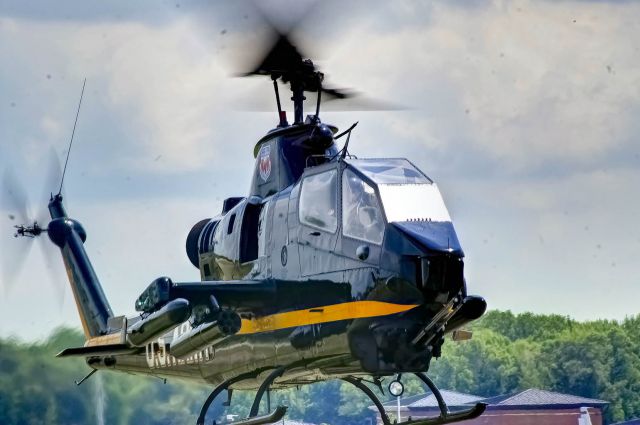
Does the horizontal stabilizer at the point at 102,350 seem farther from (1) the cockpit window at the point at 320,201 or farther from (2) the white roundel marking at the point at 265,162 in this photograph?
(1) the cockpit window at the point at 320,201

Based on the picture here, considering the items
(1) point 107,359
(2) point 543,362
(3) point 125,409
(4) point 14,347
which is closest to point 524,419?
(2) point 543,362

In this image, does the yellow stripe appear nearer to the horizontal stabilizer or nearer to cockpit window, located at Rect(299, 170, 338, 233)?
cockpit window, located at Rect(299, 170, 338, 233)

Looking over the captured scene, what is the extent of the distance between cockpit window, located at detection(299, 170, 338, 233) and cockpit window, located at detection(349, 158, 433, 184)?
0.42 m

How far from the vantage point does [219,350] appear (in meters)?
19.3

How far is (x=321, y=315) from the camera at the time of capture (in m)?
16.8

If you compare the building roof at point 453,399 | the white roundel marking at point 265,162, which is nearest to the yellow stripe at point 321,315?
the white roundel marking at point 265,162

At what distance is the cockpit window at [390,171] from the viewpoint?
650 inches

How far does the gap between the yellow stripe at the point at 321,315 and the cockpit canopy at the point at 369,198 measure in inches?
32.7

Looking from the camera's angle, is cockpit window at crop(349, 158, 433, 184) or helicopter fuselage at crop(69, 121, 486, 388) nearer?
helicopter fuselage at crop(69, 121, 486, 388)

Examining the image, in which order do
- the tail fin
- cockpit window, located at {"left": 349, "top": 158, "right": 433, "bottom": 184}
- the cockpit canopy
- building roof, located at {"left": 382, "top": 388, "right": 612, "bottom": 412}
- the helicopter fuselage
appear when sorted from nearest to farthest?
the helicopter fuselage → the cockpit canopy → cockpit window, located at {"left": 349, "top": 158, "right": 433, "bottom": 184} → the tail fin → building roof, located at {"left": 382, "top": 388, "right": 612, "bottom": 412}

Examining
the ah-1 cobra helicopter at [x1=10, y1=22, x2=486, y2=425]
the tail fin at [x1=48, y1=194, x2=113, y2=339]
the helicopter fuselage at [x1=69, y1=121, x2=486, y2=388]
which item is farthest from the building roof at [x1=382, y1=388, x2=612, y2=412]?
the helicopter fuselage at [x1=69, y1=121, x2=486, y2=388]

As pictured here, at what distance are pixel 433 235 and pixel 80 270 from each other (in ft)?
33.5

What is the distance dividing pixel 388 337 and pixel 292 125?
4195mm

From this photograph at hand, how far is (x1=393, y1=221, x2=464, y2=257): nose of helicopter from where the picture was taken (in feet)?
51.4
